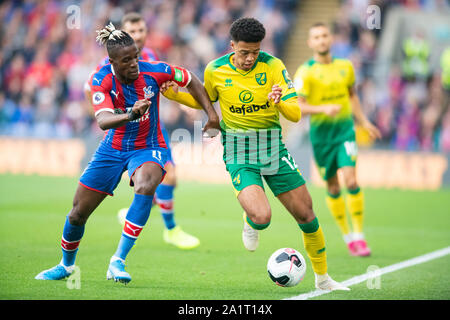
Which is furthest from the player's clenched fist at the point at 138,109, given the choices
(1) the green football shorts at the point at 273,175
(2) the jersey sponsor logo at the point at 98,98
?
(1) the green football shorts at the point at 273,175

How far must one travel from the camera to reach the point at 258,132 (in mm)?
6617

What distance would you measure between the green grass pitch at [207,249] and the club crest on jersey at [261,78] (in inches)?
76.6

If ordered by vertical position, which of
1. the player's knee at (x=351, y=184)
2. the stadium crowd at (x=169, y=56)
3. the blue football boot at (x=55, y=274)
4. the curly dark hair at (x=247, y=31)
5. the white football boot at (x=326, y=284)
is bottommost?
the white football boot at (x=326, y=284)

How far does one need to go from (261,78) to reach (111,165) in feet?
5.36

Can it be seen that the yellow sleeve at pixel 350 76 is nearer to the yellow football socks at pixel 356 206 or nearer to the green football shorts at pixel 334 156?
the green football shorts at pixel 334 156

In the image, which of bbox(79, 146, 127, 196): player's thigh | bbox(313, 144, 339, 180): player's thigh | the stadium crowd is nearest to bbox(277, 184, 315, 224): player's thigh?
bbox(79, 146, 127, 196): player's thigh

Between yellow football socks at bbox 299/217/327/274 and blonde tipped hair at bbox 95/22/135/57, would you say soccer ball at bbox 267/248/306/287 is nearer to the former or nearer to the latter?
yellow football socks at bbox 299/217/327/274

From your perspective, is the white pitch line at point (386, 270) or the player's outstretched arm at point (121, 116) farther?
the white pitch line at point (386, 270)

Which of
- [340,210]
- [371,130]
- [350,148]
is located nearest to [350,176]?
[350,148]

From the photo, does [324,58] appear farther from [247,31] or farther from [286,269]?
[286,269]

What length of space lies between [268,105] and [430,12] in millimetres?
16831

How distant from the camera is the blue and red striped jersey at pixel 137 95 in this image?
20.8ft

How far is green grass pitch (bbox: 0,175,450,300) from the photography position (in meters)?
6.29

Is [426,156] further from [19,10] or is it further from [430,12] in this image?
[19,10]
